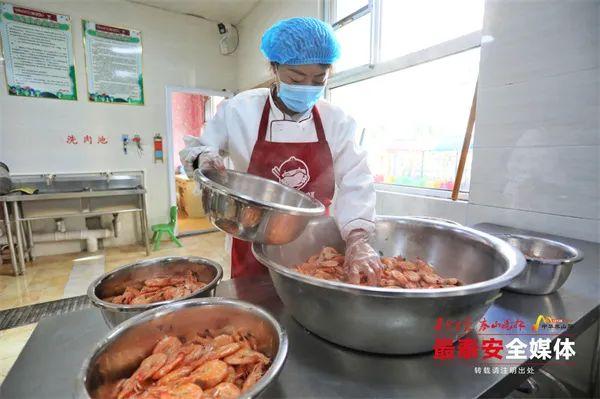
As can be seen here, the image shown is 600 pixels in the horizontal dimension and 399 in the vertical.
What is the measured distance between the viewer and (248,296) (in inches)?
37.6

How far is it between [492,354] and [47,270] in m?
4.53

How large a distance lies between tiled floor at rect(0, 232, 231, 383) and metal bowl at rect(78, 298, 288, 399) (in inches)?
80.5

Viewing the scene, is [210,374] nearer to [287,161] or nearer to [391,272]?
[391,272]

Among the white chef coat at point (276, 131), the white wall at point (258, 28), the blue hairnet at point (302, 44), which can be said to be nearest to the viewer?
the blue hairnet at point (302, 44)

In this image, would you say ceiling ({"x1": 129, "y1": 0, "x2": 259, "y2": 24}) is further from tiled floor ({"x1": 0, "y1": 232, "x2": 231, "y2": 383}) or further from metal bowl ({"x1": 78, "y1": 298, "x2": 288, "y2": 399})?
metal bowl ({"x1": 78, "y1": 298, "x2": 288, "y2": 399})

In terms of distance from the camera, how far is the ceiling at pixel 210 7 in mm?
4301

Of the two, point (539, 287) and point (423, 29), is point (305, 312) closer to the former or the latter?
point (539, 287)

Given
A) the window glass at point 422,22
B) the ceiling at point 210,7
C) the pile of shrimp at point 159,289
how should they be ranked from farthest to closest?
the ceiling at point 210,7
the window glass at point 422,22
the pile of shrimp at point 159,289

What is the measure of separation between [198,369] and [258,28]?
486 cm

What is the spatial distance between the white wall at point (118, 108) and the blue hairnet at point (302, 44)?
399cm

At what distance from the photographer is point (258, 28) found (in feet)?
14.6

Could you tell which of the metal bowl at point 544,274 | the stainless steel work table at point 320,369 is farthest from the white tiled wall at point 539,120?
the stainless steel work table at point 320,369

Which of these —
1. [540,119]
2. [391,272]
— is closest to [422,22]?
[540,119]

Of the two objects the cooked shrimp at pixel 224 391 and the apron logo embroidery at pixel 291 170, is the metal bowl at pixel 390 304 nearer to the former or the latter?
the cooked shrimp at pixel 224 391
